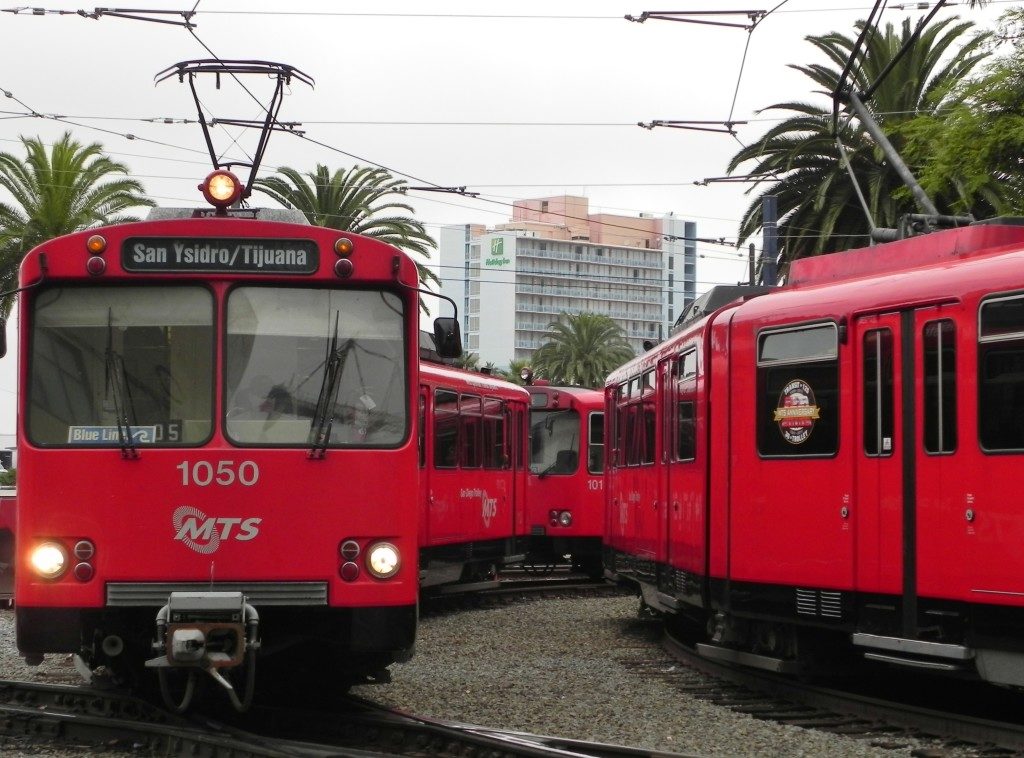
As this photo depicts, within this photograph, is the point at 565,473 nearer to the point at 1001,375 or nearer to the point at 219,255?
the point at 1001,375

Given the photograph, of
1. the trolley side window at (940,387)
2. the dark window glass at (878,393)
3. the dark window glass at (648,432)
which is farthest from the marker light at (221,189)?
the dark window glass at (648,432)

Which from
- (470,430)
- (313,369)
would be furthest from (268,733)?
(470,430)

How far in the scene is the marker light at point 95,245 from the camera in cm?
904

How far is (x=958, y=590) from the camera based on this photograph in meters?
9.45

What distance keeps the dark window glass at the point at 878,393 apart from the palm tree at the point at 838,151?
625 inches

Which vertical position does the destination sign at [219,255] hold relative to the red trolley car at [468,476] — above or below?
above

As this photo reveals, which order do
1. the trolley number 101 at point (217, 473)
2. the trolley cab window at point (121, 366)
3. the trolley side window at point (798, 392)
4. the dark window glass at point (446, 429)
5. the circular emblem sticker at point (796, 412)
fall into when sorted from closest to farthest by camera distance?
the trolley number 101 at point (217, 473), the trolley cab window at point (121, 366), the trolley side window at point (798, 392), the circular emblem sticker at point (796, 412), the dark window glass at point (446, 429)

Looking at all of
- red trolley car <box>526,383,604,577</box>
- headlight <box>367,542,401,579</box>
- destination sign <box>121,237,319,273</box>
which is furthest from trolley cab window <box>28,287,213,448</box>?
red trolley car <box>526,383,604,577</box>

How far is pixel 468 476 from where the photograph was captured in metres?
20.4

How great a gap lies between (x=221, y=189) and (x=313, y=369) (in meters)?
1.47

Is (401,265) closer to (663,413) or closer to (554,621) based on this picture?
(663,413)

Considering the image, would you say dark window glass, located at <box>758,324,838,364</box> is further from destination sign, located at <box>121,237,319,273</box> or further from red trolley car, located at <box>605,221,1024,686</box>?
destination sign, located at <box>121,237,319,273</box>

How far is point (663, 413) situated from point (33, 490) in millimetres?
7159

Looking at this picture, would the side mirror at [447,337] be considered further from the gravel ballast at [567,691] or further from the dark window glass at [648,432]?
the dark window glass at [648,432]
